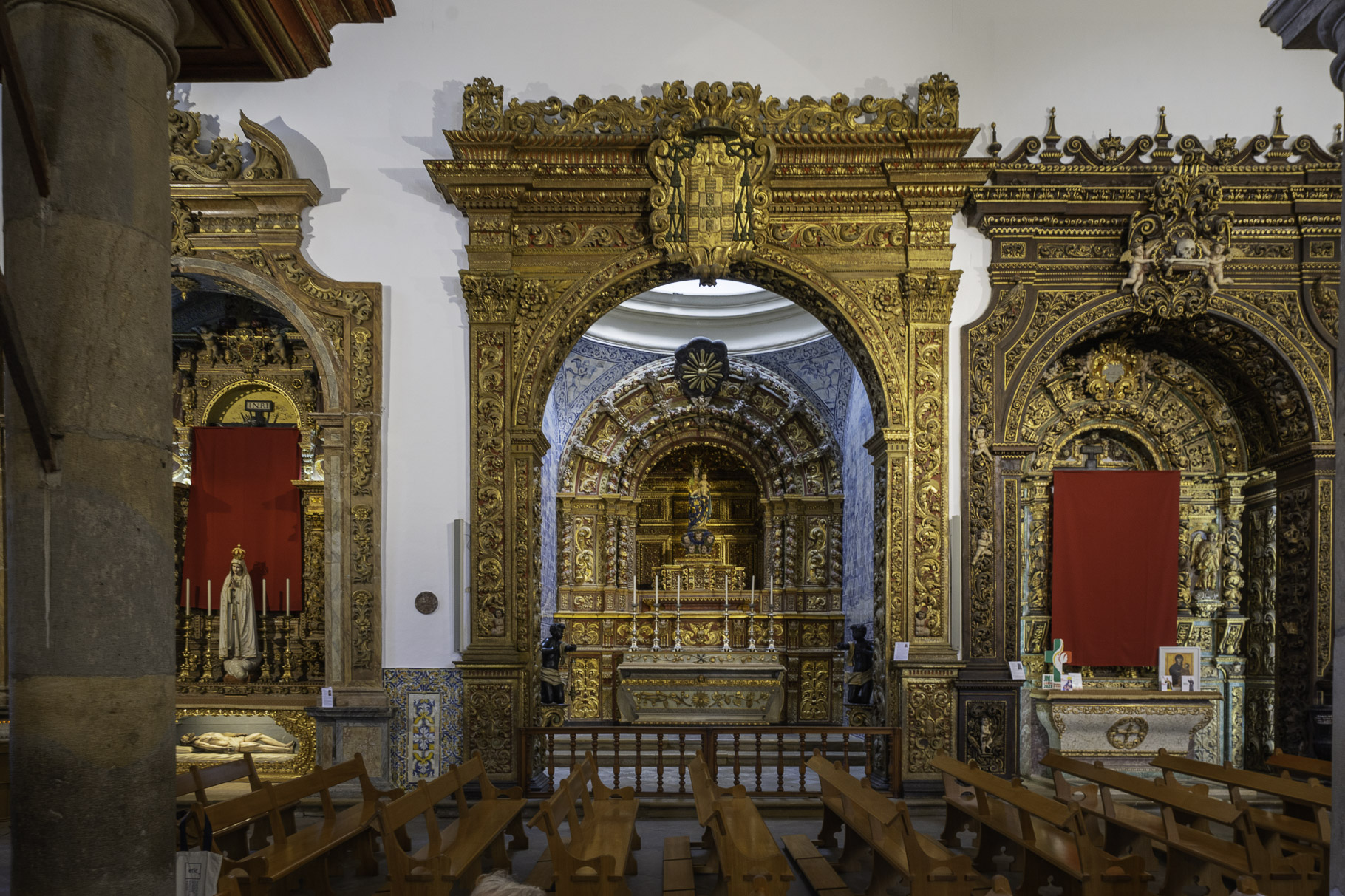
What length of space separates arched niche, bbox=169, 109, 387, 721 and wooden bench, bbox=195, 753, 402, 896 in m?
2.39

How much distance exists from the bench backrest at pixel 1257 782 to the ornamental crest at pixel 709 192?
5.45 meters

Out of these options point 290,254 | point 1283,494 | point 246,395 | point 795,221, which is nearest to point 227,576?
point 246,395

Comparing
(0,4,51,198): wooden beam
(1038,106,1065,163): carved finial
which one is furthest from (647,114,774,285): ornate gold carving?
(0,4,51,198): wooden beam

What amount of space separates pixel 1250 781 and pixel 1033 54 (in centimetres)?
669

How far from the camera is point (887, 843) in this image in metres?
5.95

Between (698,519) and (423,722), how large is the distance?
6.77 metres

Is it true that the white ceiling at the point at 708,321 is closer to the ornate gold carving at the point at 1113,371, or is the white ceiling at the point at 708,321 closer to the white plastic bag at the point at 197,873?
the ornate gold carving at the point at 1113,371

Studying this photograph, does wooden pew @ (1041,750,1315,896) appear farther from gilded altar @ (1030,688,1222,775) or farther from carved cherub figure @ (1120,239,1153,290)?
carved cherub figure @ (1120,239,1153,290)

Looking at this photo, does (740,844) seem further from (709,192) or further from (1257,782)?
(709,192)

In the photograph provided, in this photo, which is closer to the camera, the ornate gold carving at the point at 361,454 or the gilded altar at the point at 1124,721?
the ornate gold carving at the point at 361,454

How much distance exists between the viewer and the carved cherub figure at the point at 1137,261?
9.73 metres

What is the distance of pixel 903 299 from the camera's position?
9.75 metres

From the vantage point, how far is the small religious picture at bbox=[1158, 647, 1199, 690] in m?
10.2

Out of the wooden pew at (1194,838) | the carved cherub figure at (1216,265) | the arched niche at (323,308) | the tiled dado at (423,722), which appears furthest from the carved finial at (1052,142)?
the tiled dado at (423,722)
